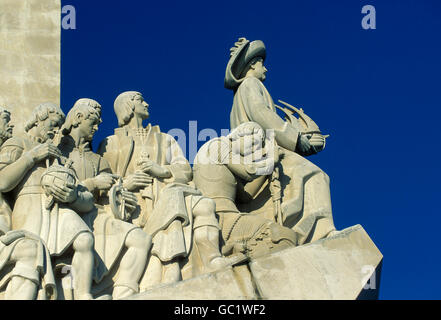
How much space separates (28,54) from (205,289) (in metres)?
4.81

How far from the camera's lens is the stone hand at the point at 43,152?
12.9 meters

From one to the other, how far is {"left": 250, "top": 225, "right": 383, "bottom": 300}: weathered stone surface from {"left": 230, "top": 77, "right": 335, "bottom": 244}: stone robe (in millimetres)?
1460

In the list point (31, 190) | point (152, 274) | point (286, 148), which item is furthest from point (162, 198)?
point (286, 148)

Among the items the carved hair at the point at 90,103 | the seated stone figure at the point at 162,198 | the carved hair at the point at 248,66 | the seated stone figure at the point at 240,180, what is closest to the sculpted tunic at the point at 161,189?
the seated stone figure at the point at 162,198

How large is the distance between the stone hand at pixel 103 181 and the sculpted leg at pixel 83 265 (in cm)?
102

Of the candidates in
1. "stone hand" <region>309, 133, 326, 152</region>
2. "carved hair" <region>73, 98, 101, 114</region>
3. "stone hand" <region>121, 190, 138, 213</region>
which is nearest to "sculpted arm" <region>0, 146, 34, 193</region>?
"stone hand" <region>121, 190, 138, 213</region>

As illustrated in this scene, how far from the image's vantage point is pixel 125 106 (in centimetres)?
1466

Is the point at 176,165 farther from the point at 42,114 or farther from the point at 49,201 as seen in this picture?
the point at 49,201

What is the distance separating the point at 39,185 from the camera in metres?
12.8

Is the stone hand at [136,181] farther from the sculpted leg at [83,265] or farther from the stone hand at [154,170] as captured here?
the sculpted leg at [83,265]

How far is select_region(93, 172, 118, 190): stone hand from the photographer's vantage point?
13281 mm

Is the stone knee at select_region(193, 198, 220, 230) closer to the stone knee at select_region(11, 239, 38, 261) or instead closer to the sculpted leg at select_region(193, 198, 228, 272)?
the sculpted leg at select_region(193, 198, 228, 272)

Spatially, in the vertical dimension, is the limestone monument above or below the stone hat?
below
